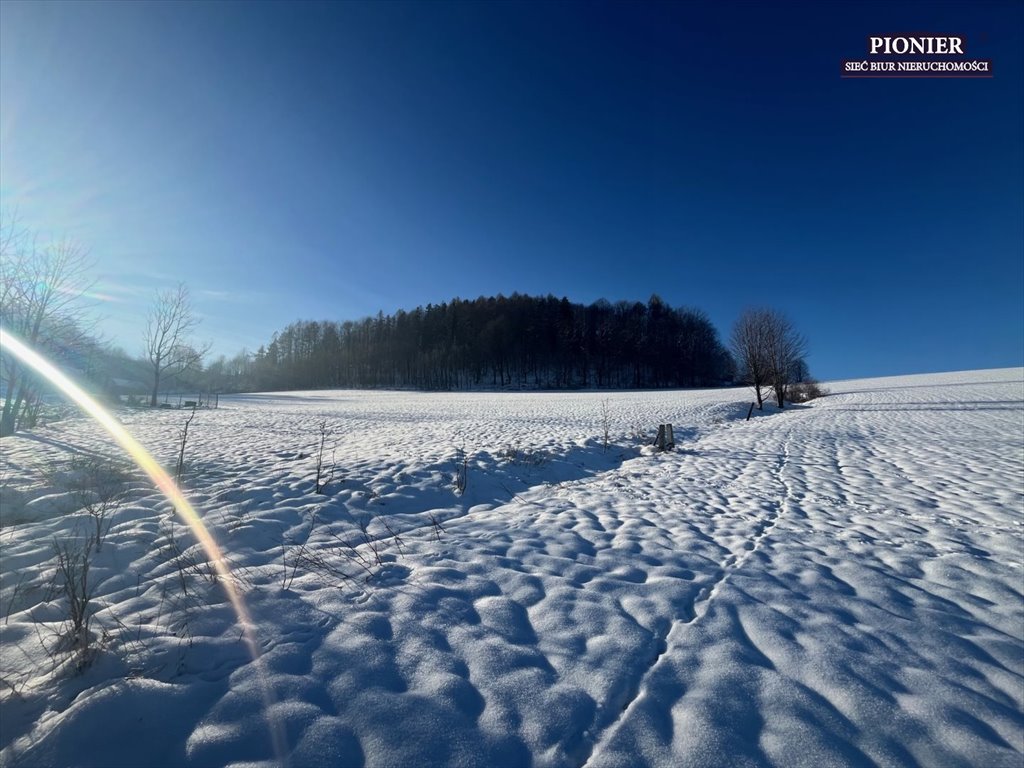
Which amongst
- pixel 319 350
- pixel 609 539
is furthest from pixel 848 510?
pixel 319 350

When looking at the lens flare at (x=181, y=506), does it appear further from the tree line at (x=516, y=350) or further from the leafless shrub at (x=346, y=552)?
the tree line at (x=516, y=350)

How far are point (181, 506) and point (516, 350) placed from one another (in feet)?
208

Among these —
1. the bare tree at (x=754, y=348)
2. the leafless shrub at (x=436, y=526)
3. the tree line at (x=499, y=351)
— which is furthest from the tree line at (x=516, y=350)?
the leafless shrub at (x=436, y=526)

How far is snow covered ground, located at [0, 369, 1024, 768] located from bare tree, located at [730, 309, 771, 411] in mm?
19444

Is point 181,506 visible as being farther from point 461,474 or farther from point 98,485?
point 461,474

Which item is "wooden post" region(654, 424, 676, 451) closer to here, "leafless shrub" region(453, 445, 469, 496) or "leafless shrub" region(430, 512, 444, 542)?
"leafless shrub" region(453, 445, 469, 496)

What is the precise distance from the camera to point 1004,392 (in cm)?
2384

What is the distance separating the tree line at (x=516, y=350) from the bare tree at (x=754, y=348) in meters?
37.1

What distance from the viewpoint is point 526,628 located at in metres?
2.95

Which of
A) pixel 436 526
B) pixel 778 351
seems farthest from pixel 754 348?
pixel 436 526

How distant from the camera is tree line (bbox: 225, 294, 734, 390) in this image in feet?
222

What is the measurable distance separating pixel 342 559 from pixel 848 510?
6.99 meters

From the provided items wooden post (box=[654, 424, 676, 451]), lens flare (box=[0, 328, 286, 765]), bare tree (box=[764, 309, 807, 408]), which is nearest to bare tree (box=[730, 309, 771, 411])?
bare tree (box=[764, 309, 807, 408])

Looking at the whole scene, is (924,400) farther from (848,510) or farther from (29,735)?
(29,735)
